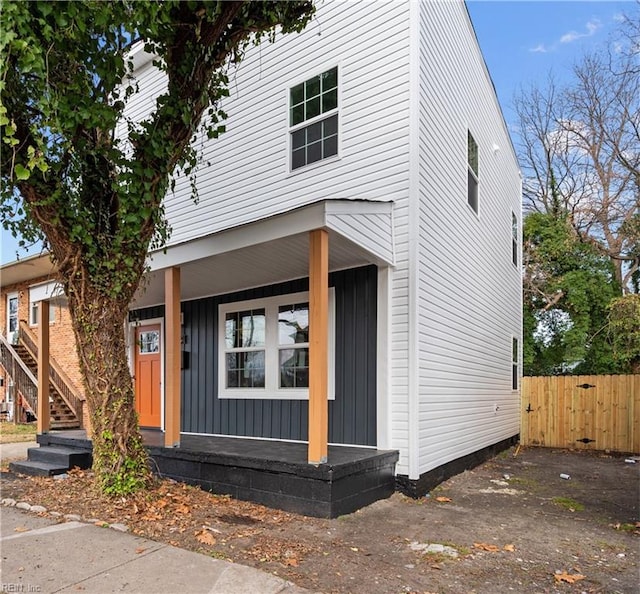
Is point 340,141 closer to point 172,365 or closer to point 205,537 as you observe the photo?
point 172,365

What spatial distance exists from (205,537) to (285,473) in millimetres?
1102

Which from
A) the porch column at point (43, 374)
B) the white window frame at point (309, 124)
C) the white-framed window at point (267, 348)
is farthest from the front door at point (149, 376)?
the white window frame at point (309, 124)

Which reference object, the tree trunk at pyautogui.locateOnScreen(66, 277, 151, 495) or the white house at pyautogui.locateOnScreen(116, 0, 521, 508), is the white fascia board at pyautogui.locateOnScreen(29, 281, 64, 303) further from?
the tree trunk at pyautogui.locateOnScreen(66, 277, 151, 495)

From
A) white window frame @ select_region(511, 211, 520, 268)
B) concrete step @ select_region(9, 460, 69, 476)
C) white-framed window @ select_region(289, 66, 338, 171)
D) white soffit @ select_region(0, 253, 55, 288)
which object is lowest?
concrete step @ select_region(9, 460, 69, 476)

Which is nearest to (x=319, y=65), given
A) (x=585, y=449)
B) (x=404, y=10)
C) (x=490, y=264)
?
(x=404, y=10)

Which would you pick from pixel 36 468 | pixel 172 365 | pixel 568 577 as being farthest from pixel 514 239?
pixel 36 468

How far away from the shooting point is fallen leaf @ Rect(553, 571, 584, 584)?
363 cm

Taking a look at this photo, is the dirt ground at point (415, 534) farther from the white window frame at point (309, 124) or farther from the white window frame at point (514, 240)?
the white window frame at point (514, 240)

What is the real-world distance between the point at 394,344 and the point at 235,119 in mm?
4778

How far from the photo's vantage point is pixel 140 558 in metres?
3.66

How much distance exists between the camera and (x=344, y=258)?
Result: 20.7ft

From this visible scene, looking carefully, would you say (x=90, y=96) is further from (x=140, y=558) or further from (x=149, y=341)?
(x=149, y=341)

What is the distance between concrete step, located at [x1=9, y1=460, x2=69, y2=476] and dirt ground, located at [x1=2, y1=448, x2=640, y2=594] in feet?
0.72

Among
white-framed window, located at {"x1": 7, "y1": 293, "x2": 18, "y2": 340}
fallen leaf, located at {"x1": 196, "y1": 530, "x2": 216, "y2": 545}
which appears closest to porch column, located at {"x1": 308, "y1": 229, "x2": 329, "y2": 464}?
fallen leaf, located at {"x1": 196, "y1": 530, "x2": 216, "y2": 545}
